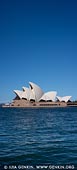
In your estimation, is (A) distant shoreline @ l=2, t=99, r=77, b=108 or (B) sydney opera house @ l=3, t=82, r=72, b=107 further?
(A) distant shoreline @ l=2, t=99, r=77, b=108

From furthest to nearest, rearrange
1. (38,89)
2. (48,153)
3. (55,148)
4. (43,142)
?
1. (38,89)
2. (43,142)
3. (55,148)
4. (48,153)

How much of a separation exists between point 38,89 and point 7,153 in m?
79.9

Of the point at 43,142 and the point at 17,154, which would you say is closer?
the point at 17,154

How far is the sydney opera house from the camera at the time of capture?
9194 cm

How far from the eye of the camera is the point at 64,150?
11734mm

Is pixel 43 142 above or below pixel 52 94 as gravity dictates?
below

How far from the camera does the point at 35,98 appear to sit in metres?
99.0

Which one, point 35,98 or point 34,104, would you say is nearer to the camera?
point 35,98

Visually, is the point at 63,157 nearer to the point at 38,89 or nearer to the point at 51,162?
the point at 51,162

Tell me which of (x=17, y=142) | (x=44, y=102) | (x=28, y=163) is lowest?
(x=28, y=163)

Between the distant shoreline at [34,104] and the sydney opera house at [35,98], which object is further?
the distant shoreline at [34,104]

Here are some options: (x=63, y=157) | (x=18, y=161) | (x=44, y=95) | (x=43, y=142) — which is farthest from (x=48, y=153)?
(x=44, y=95)

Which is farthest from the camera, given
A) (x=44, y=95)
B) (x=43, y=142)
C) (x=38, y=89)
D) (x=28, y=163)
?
(x=44, y=95)

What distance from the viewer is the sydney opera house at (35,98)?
3620 inches
